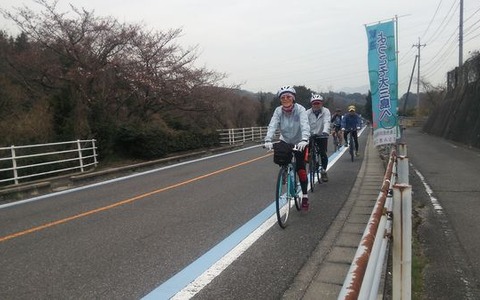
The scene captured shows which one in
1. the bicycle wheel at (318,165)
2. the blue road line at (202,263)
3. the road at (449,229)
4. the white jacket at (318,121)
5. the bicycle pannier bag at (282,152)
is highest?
the white jacket at (318,121)

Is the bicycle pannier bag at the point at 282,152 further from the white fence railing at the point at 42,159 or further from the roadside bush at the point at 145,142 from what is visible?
the roadside bush at the point at 145,142

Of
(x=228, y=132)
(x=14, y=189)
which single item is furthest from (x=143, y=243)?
(x=228, y=132)

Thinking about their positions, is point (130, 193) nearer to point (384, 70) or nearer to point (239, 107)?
point (384, 70)

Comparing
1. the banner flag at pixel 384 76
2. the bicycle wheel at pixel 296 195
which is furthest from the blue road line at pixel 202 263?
the banner flag at pixel 384 76

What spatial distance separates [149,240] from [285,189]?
2092mm

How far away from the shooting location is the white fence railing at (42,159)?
39.5 feet

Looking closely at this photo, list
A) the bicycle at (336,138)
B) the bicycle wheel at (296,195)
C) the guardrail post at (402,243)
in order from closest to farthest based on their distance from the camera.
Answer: the guardrail post at (402,243) → the bicycle wheel at (296,195) → the bicycle at (336,138)

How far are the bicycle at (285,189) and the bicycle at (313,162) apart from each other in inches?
97.3

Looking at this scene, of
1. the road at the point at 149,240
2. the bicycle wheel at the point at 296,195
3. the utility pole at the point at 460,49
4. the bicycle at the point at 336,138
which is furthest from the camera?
the utility pole at the point at 460,49

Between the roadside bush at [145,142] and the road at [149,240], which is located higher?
the roadside bush at [145,142]

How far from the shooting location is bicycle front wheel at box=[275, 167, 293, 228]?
20.7ft

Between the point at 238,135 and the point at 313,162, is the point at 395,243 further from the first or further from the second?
the point at 238,135

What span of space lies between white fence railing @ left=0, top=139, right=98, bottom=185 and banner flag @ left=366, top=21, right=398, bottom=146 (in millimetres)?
9251

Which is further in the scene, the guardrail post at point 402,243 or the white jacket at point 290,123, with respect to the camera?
the white jacket at point 290,123
